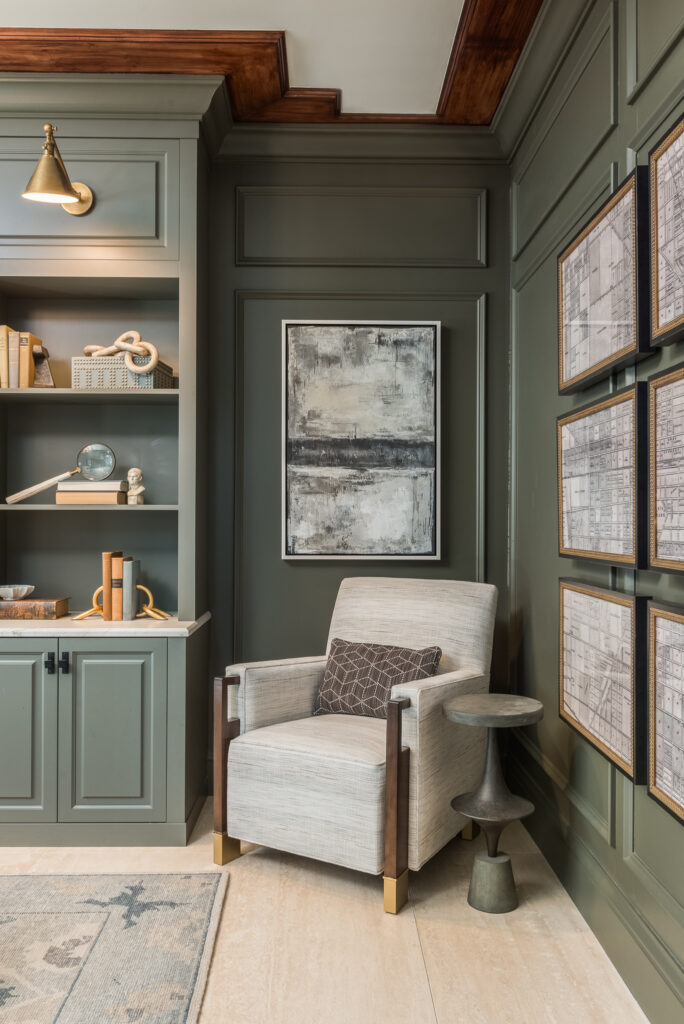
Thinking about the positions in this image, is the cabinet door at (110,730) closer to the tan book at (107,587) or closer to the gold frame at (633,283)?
the tan book at (107,587)

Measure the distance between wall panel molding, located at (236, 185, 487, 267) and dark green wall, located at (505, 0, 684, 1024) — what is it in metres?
0.35

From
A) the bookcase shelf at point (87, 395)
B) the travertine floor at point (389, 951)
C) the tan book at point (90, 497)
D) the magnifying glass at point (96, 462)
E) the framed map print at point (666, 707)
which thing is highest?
the bookcase shelf at point (87, 395)

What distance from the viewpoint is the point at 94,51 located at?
287cm

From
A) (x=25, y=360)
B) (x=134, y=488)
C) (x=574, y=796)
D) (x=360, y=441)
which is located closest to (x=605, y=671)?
(x=574, y=796)

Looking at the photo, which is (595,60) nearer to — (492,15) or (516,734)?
(492,15)

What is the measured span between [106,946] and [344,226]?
282 cm

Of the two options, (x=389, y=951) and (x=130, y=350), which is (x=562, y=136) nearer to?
(x=130, y=350)

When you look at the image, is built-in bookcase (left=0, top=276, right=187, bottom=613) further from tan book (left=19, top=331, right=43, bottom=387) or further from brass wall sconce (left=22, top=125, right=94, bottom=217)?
brass wall sconce (left=22, top=125, right=94, bottom=217)

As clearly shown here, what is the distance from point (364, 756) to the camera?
2.44 metres

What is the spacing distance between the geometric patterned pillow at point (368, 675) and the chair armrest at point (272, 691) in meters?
0.06

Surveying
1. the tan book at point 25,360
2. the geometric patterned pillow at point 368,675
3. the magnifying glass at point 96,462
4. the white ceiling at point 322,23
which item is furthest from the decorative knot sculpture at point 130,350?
the geometric patterned pillow at point 368,675

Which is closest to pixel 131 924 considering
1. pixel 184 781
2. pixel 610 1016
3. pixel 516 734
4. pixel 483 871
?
pixel 184 781

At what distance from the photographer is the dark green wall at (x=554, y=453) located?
5.99 ft

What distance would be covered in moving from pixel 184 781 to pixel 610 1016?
5.25ft
